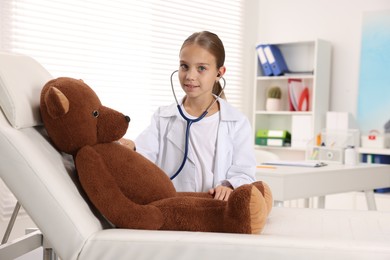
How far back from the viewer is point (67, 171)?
4.38 ft

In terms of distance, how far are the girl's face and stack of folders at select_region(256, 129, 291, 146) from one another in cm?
306

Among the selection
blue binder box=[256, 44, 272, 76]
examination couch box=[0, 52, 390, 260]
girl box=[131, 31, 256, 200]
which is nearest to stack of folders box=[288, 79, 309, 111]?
blue binder box=[256, 44, 272, 76]

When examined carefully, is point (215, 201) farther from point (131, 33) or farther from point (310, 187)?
point (131, 33)

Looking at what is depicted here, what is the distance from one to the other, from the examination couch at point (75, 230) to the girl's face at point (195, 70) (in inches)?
22.3

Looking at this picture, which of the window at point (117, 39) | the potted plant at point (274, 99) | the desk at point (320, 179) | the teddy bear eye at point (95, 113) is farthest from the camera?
the potted plant at point (274, 99)

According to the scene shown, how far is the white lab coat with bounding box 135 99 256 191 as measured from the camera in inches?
70.1

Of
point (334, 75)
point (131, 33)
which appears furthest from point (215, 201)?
point (334, 75)

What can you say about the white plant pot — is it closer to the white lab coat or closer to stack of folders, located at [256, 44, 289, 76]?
stack of folders, located at [256, 44, 289, 76]

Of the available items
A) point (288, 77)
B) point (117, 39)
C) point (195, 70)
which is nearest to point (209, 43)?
point (195, 70)

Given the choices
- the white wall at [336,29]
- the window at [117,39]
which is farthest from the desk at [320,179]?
the window at [117,39]

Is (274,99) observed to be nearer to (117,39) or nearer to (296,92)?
(296,92)

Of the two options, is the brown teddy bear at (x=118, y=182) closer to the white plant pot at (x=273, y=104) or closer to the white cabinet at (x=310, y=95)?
the white cabinet at (x=310, y=95)

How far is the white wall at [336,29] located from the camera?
4.55 m

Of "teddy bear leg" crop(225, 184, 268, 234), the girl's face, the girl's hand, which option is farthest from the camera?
the girl's face
